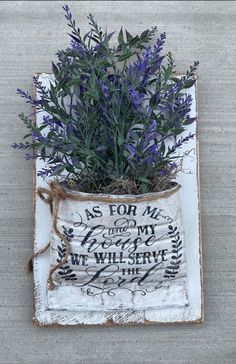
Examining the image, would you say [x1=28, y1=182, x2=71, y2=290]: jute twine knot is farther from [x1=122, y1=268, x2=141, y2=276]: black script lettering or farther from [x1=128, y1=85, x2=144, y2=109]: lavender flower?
[x1=128, y1=85, x2=144, y2=109]: lavender flower

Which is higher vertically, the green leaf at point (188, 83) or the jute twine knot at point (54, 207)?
the green leaf at point (188, 83)

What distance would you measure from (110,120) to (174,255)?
15.9 inches

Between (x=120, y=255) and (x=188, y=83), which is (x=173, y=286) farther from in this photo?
(x=188, y=83)

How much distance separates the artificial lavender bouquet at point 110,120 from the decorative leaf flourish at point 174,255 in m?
0.13

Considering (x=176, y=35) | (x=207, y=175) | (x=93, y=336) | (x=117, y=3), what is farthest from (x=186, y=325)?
(x=117, y=3)

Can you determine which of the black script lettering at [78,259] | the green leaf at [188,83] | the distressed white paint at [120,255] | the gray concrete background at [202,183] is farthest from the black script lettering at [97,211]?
the green leaf at [188,83]

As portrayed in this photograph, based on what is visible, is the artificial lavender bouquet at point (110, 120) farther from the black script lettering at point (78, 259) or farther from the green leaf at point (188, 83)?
the black script lettering at point (78, 259)

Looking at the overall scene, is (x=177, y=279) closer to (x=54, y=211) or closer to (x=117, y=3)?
(x=54, y=211)

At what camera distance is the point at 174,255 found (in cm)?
165

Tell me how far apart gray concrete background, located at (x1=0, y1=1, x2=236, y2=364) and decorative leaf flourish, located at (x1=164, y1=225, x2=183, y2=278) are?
4.8 inches

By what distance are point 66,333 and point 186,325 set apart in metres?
0.33

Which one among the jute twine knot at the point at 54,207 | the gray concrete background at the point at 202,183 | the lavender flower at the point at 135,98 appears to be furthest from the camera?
the gray concrete background at the point at 202,183

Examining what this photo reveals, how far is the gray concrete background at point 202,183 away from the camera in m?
1.71

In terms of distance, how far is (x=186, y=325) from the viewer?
5.63 ft
